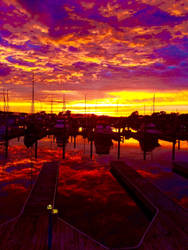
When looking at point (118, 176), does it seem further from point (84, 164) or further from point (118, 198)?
point (84, 164)

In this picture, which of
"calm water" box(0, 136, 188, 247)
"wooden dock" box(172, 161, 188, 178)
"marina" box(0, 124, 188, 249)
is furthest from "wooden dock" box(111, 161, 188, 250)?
"wooden dock" box(172, 161, 188, 178)

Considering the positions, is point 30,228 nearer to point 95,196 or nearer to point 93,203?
point 93,203

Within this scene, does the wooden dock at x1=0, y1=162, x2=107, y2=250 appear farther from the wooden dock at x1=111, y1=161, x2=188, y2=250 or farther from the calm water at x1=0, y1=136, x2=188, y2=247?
the wooden dock at x1=111, y1=161, x2=188, y2=250

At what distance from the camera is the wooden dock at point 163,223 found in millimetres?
6488

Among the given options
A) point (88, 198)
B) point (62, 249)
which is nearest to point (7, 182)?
point (88, 198)

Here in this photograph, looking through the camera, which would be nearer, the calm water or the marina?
the marina

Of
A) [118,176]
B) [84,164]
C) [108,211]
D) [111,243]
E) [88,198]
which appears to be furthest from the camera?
[84,164]

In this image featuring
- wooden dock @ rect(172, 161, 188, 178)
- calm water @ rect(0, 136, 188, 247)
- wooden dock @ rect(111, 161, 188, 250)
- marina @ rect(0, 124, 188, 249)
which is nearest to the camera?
wooden dock @ rect(111, 161, 188, 250)

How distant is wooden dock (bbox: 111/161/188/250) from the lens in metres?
6.49

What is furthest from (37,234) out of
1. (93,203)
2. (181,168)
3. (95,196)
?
(181,168)

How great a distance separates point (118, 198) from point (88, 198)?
6.42 feet

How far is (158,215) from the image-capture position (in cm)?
839

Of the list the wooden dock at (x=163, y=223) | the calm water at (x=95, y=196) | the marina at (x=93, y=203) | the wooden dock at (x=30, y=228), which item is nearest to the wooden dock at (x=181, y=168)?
the calm water at (x=95, y=196)

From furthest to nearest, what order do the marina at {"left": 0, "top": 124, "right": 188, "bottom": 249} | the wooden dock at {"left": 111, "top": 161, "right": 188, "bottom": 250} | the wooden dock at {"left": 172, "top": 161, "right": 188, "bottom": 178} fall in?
the wooden dock at {"left": 172, "top": 161, "right": 188, "bottom": 178} → the marina at {"left": 0, "top": 124, "right": 188, "bottom": 249} → the wooden dock at {"left": 111, "top": 161, "right": 188, "bottom": 250}
